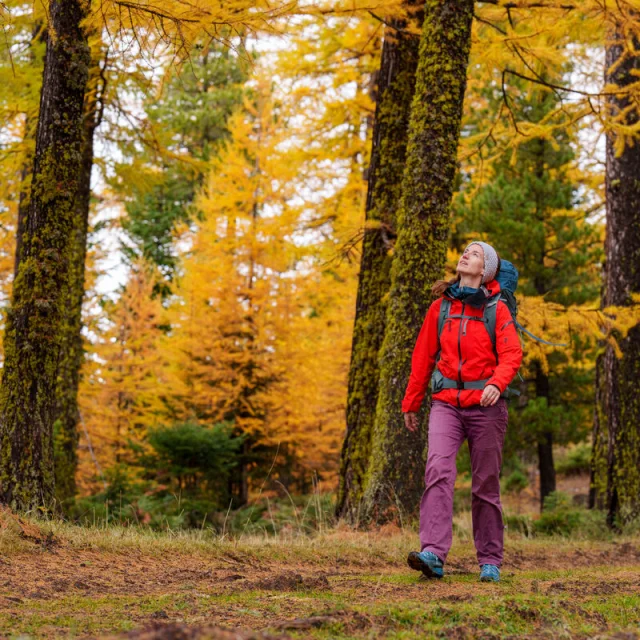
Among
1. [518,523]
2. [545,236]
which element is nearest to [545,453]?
[545,236]

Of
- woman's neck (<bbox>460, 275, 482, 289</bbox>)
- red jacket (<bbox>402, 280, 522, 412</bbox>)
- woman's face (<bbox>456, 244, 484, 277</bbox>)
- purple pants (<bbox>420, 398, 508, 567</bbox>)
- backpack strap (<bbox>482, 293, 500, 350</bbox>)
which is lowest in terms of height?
purple pants (<bbox>420, 398, 508, 567</bbox>)

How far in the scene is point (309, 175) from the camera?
1533 centimetres

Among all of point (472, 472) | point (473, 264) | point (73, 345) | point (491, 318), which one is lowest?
point (472, 472)

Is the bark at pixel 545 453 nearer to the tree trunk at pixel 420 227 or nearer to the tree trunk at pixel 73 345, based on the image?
the tree trunk at pixel 420 227

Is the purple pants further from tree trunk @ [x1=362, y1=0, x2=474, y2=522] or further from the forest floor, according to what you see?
tree trunk @ [x1=362, y1=0, x2=474, y2=522]

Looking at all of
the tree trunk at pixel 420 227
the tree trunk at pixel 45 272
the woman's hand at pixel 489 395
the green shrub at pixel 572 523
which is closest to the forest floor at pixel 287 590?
the tree trunk at pixel 420 227

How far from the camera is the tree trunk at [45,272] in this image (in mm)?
6082

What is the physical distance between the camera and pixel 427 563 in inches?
172

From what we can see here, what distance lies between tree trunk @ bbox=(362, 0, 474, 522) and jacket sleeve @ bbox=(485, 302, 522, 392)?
7.82 ft

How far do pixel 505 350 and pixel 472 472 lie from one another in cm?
79

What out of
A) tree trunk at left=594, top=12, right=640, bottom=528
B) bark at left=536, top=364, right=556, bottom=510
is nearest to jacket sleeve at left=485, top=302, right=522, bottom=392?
tree trunk at left=594, top=12, right=640, bottom=528

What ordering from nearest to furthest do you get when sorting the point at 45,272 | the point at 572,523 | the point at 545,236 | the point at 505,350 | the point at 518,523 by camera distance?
the point at 505,350 < the point at 45,272 < the point at 572,523 < the point at 518,523 < the point at 545,236

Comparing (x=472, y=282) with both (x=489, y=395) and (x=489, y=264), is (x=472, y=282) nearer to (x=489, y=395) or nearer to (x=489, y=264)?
(x=489, y=264)

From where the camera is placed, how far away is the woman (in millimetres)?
4500
